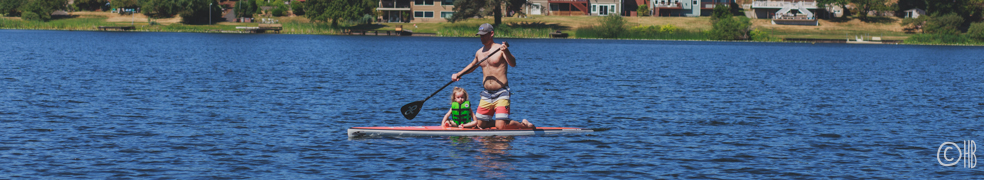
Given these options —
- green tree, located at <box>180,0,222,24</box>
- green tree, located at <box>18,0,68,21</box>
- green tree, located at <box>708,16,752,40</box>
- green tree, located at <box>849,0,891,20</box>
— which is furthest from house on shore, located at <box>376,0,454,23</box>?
green tree, located at <box>849,0,891,20</box>

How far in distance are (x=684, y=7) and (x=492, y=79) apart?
14100 cm

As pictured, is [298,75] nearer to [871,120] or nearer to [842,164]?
[871,120]

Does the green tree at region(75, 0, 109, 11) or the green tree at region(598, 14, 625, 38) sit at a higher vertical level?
the green tree at region(75, 0, 109, 11)

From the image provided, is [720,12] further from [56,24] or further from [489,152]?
[489,152]

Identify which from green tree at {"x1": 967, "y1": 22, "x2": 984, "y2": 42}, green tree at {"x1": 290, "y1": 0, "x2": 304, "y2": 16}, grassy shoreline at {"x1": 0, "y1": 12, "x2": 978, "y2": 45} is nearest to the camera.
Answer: green tree at {"x1": 967, "y1": 22, "x2": 984, "y2": 42}

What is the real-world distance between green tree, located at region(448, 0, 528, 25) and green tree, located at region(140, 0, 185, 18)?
42193mm

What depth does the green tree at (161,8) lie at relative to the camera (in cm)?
13900

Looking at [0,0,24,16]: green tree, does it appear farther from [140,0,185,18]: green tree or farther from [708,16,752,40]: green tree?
[708,16,752,40]: green tree

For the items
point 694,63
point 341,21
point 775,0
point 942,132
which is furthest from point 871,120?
point 775,0

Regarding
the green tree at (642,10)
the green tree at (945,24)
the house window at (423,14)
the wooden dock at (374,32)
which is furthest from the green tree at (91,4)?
the green tree at (945,24)

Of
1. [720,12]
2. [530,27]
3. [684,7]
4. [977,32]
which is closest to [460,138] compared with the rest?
[530,27]

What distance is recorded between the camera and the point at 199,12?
141250 millimetres

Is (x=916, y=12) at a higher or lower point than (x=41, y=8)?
lower

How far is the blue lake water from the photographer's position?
55.2 ft
